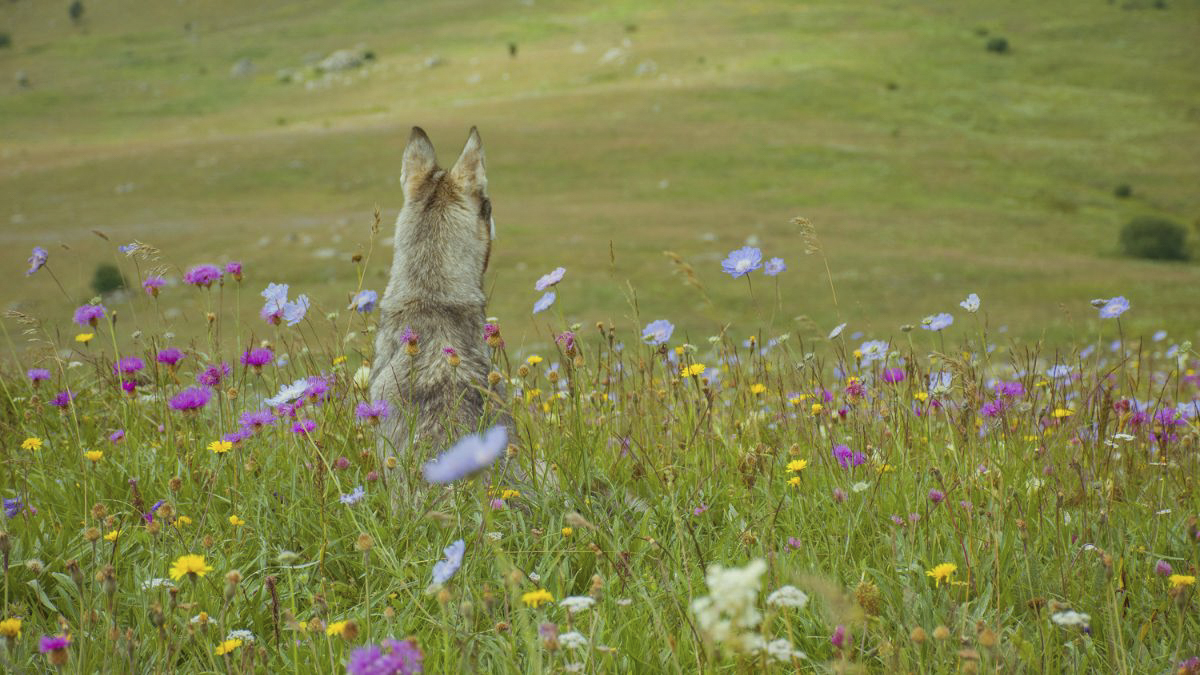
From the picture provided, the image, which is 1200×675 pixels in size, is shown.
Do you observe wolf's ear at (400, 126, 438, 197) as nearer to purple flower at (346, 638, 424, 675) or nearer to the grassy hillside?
the grassy hillside

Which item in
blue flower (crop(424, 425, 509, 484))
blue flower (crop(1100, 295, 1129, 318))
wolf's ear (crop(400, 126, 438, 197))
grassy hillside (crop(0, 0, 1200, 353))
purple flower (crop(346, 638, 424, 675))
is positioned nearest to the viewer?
blue flower (crop(424, 425, 509, 484))

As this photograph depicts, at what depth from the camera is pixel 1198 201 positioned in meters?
37.6

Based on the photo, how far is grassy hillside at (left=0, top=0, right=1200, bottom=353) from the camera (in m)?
23.0

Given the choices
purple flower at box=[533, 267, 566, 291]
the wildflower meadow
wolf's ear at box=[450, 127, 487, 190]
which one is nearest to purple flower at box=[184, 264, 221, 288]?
the wildflower meadow

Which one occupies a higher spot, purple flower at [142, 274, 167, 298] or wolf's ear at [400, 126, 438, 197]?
wolf's ear at [400, 126, 438, 197]

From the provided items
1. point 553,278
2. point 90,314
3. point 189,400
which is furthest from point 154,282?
point 553,278

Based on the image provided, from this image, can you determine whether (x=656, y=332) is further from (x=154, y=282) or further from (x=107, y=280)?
(x=107, y=280)

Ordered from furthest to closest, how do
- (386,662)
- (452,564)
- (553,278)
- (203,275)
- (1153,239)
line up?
(1153,239) → (203,275) → (553,278) → (452,564) → (386,662)

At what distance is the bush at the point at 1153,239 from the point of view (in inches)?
1129

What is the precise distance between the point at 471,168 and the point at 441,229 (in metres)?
0.41

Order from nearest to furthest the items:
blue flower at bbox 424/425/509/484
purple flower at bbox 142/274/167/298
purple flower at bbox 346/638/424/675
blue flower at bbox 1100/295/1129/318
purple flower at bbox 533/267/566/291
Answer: blue flower at bbox 424/425/509/484 → purple flower at bbox 346/638/424/675 → purple flower at bbox 533/267/566/291 → blue flower at bbox 1100/295/1129/318 → purple flower at bbox 142/274/167/298

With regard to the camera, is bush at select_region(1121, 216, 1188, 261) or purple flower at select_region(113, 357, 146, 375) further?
bush at select_region(1121, 216, 1188, 261)

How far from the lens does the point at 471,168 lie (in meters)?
4.77

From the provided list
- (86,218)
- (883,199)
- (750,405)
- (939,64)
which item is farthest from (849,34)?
(750,405)
